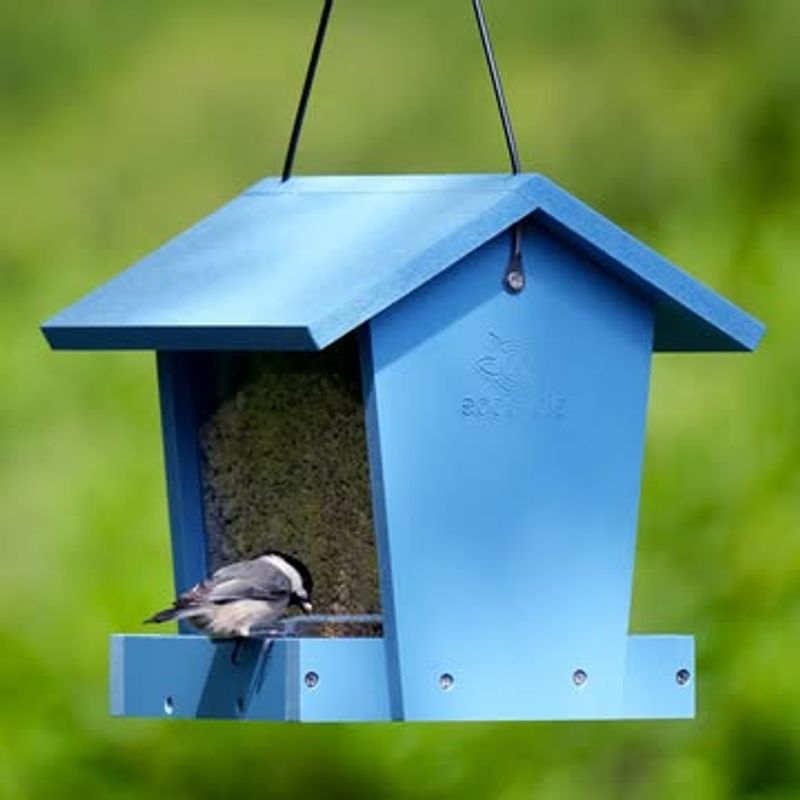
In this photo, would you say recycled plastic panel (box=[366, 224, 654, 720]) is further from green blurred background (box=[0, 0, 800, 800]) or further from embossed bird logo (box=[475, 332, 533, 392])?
green blurred background (box=[0, 0, 800, 800])

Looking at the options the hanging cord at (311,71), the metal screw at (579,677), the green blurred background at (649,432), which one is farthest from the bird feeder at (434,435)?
the green blurred background at (649,432)

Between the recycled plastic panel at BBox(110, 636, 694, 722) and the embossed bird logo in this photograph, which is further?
the embossed bird logo

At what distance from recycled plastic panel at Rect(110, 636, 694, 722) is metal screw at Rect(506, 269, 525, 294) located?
1.81 feet

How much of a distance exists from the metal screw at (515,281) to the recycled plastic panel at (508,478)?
14 mm

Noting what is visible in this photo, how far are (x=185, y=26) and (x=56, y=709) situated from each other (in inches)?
131

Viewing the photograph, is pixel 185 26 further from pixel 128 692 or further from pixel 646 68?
pixel 128 692

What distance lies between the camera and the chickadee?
481cm

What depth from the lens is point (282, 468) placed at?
509cm

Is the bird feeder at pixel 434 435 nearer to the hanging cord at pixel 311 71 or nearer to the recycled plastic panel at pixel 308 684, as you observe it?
the recycled plastic panel at pixel 308 684

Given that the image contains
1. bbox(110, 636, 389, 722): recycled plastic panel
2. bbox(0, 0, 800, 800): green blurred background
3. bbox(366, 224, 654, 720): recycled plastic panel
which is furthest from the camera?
bbox(0, 0, 800, 800): green blurred background

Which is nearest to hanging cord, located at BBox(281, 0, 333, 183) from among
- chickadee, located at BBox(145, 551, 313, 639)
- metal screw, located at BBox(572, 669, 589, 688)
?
chickadee, located at BBox(145, 551, 313, 639)

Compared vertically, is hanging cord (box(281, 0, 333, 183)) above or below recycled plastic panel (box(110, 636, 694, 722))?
above

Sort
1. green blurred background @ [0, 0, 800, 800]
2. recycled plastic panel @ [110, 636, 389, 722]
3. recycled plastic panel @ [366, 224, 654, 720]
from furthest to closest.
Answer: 1. green blurred background @ [0, 0, 800, 800]
2. recycled plastic panel @ [366, 224, 654, 720]
3. recycled plastic panel @ [110, 636, 389, 722]

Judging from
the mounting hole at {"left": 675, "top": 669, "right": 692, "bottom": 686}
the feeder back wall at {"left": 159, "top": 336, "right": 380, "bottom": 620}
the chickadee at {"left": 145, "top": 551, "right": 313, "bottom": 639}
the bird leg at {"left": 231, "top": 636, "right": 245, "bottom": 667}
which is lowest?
the mounting hole at {"left": 675, "top": 669, "right": 692, "bottom": 686}
